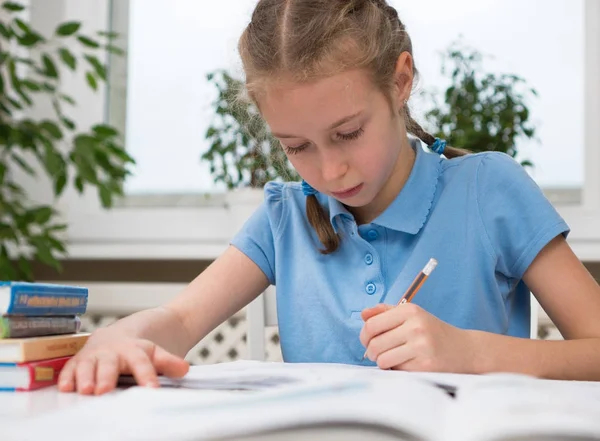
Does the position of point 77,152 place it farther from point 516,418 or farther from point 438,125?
point 516,418

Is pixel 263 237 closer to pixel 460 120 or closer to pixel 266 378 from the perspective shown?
pixel 266 378

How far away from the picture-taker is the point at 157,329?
82 cm

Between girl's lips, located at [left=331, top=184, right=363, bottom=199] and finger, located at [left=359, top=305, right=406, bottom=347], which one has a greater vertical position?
girl's lips, located at [left=331, top=184, right=363, bottom=199]

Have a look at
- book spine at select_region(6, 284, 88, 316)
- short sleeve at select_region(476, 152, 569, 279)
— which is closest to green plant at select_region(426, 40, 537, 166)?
short sleeve at select_region(476, 152, 569, 279)

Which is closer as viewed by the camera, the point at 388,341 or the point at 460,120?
the point at 388,341

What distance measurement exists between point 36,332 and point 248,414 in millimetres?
318

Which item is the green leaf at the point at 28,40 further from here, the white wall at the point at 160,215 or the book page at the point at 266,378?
the book page at the point at 266,378

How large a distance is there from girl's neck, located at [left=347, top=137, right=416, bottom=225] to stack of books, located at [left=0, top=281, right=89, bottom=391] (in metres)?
0.47

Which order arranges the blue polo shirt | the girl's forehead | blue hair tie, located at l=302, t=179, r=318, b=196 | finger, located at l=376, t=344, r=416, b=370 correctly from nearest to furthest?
finger, located at l=376, t=344, r=416, b=370, the girl's forehead, the blue polo shirt, blue hair tie, located at l=302, t=179, r=318, b=196

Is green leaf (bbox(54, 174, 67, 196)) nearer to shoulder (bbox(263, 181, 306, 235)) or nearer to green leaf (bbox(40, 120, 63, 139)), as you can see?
green leaf (bbox(40, 120, 63, 139))

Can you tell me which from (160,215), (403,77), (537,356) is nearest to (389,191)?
(403,77)

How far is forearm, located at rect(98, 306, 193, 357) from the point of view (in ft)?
2.35

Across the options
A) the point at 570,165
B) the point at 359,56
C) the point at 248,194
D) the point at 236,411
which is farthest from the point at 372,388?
the point at 570,165

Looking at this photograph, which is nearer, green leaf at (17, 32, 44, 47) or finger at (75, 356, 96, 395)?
finger at (75, 356, 96, 395)
